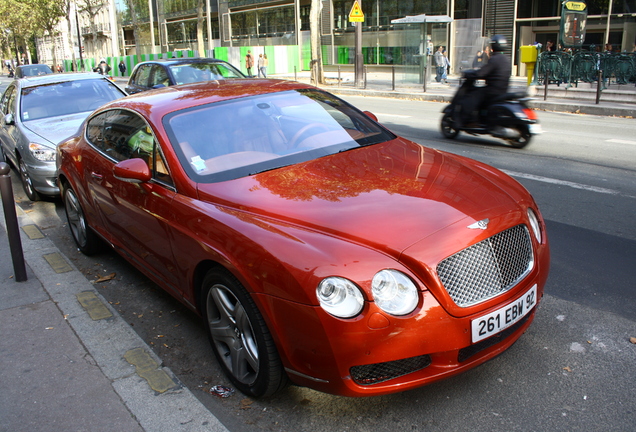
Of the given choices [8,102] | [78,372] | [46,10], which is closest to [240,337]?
[78,372]

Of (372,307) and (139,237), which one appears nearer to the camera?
(372,307)

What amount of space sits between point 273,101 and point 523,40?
82.7 feet

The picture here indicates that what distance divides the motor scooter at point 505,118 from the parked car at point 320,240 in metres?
6.04

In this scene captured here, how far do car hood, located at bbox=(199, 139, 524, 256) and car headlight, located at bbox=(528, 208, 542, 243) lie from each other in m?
0.12

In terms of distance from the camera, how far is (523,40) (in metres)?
26.3

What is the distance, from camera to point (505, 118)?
31.9ft

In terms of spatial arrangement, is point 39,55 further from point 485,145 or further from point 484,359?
point 484,359

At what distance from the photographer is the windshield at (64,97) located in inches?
331

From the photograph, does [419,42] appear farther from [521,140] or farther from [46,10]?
[46,10]

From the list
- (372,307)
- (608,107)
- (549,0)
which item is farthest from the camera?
(549,0)

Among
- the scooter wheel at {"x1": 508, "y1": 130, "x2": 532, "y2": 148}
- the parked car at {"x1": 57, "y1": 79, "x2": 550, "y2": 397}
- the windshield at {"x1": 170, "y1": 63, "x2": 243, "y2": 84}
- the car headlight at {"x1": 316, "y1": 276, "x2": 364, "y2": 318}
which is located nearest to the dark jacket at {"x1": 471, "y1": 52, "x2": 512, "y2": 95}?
the scooter wheel at {"x1": 508, "y1": 130, "x2": 532, "y2": 148}

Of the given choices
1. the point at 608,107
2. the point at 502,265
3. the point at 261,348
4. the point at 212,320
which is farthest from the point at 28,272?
the point at 608,107

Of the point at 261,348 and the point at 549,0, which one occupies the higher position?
the point at 549,0

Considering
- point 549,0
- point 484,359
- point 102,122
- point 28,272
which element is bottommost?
point 28,272
